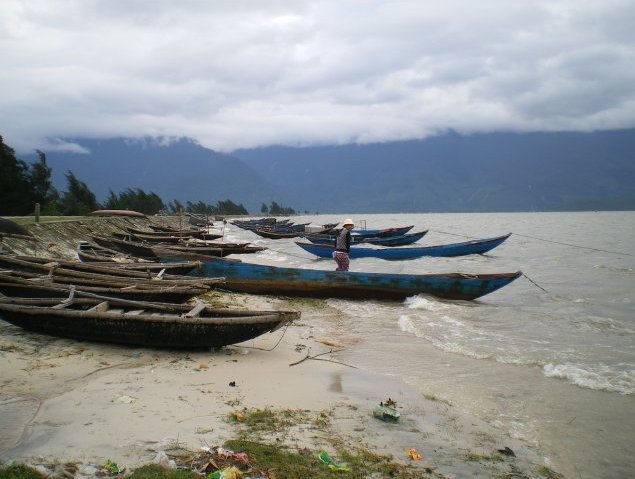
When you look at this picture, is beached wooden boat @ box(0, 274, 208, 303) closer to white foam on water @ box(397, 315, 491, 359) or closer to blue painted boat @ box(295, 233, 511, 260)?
white foam on water @ box(397, 315, 491, 359)

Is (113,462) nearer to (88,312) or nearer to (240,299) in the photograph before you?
(88,312)

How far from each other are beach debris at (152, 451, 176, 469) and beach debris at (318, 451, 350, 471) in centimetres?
112

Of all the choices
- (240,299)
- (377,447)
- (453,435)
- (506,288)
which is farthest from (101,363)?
(506,288)

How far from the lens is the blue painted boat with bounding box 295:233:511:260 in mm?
21812

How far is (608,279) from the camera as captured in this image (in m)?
17.2

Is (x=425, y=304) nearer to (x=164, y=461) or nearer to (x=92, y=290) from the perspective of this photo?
(x=92, y=290)

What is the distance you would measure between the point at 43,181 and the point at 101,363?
30818mm

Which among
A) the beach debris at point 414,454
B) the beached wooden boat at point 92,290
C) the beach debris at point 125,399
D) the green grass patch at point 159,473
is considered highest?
the beached wooden boat at point 92,290

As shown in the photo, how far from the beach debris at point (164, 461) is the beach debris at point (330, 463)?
1116 millimetres

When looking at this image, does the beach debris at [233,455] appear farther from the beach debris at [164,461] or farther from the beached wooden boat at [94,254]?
the beached wooden boat at [94,254]

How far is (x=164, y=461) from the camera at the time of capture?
10.1 ft

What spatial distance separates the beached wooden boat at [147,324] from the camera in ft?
19.6

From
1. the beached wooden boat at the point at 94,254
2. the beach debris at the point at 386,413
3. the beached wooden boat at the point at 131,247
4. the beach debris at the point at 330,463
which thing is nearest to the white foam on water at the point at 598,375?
the beach debris at the point at 386,413

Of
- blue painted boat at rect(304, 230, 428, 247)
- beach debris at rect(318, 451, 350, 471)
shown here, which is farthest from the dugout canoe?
blue painted boat at rect(304, 230, 428, 247)
